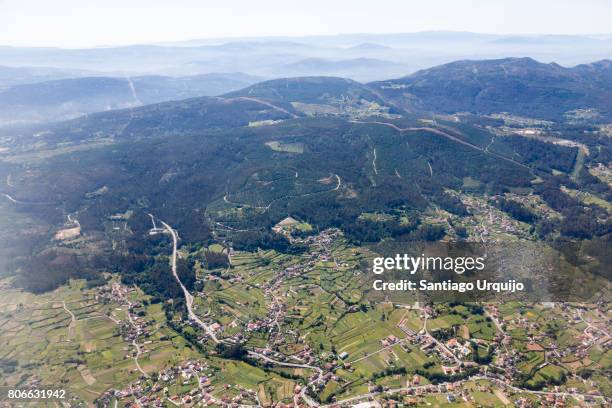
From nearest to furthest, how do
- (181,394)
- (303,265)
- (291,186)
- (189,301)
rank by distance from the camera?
1. (181,394)
2. (189,301)
3. (303,265)
4. (291,186)

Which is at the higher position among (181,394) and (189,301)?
(189,301)

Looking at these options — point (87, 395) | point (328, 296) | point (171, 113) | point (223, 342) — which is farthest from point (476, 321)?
point (171, 113)

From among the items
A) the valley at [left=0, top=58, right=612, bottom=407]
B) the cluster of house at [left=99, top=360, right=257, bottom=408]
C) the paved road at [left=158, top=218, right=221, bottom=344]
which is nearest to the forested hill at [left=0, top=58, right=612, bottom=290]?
the valley at [left=0, top=58, right=612, bottom=407]

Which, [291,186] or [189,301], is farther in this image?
[291,186]

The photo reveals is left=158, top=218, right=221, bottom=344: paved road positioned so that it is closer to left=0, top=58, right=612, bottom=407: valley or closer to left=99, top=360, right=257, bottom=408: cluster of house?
left=0, top=58, right=612, bottom=407: valley

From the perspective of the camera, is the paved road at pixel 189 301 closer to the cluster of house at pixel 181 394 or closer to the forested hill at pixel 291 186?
the forested hill at pixel 291 186

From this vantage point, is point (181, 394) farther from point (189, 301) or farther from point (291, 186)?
point (291, 186)

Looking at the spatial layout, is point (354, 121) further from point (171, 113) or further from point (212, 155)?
point (171, 113)

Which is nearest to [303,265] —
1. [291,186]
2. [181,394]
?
[181,394]

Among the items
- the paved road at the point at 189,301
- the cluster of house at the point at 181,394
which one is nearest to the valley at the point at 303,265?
the cluster of house at the point at 181,394

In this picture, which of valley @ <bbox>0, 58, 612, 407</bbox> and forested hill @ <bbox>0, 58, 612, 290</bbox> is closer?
valley @ <bbox>0, 58, 612, 407</bbox>

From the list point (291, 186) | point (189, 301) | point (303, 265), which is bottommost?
point (189, 301)
